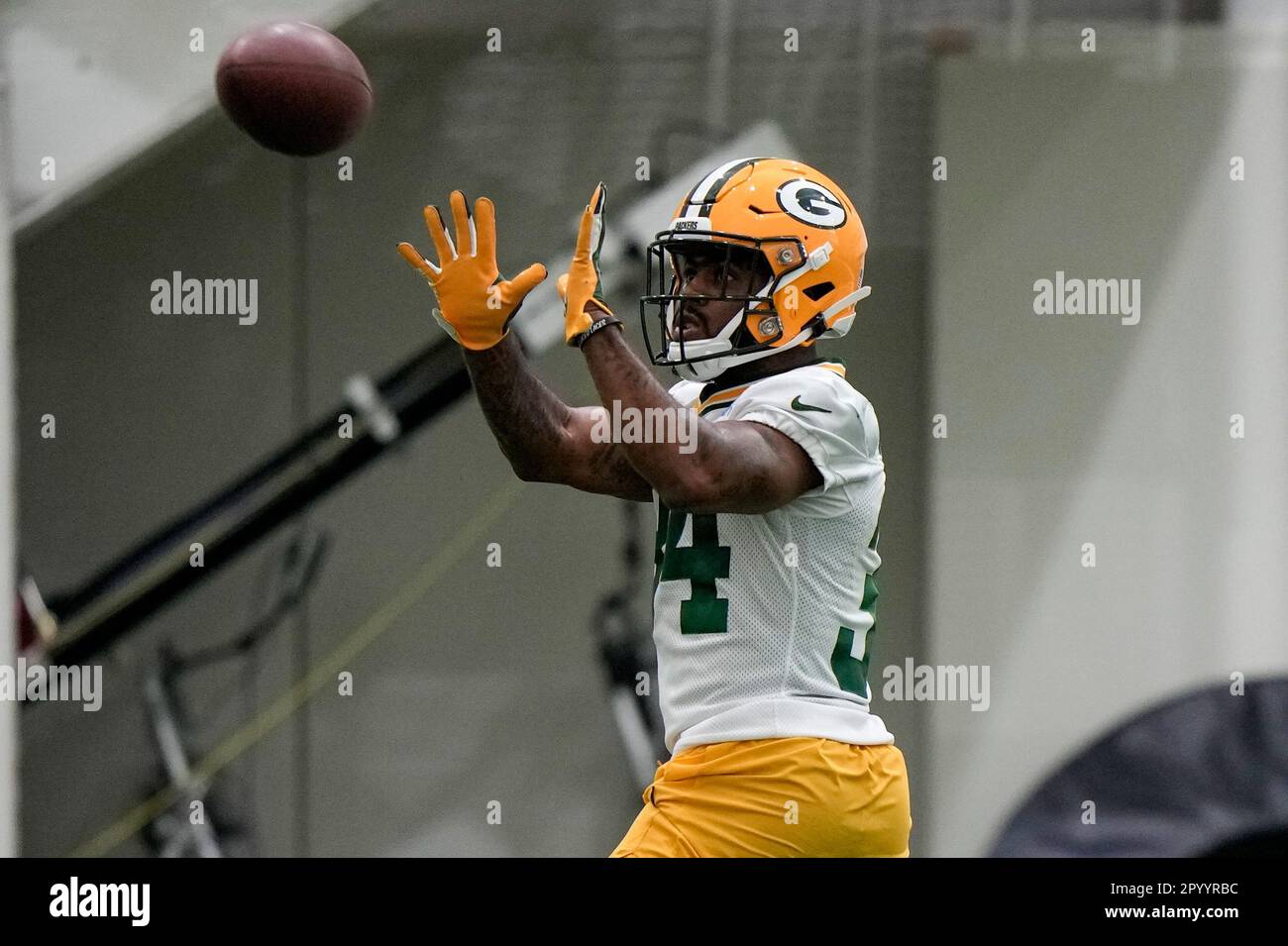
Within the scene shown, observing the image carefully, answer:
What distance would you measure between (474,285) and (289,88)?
88 cm

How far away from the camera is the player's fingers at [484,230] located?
7.56 ft

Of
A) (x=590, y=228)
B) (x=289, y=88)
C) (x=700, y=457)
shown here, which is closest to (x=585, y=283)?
(x=590, y=228)

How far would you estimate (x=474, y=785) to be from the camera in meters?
5.00

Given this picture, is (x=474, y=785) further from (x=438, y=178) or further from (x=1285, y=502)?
(x=1285, y=502)

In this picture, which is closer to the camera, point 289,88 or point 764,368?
point 764,368

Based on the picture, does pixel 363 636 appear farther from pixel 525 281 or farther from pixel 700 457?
pixel 700 457

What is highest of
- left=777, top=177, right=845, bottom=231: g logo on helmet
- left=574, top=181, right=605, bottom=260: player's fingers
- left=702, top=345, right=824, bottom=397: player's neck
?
left=777, top=177, right=845, bottom=231: g logo on helmet

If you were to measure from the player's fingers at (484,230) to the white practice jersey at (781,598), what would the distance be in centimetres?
44

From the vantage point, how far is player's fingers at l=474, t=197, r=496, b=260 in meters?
2.30

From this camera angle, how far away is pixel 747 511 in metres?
2.19

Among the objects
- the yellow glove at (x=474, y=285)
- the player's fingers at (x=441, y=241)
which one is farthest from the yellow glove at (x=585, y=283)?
the player's fingers at (x=441, y=241)

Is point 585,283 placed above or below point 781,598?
above

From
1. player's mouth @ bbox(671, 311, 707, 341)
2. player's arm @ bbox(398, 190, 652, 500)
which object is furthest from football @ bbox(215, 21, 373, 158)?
player's mouth @ bbox(671, 311, 707, 341)

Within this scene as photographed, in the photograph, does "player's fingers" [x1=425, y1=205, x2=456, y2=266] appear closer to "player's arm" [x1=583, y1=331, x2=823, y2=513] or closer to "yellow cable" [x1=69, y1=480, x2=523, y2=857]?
"player's arm" [x1=583, y1=331, x2=823, y2=513]
